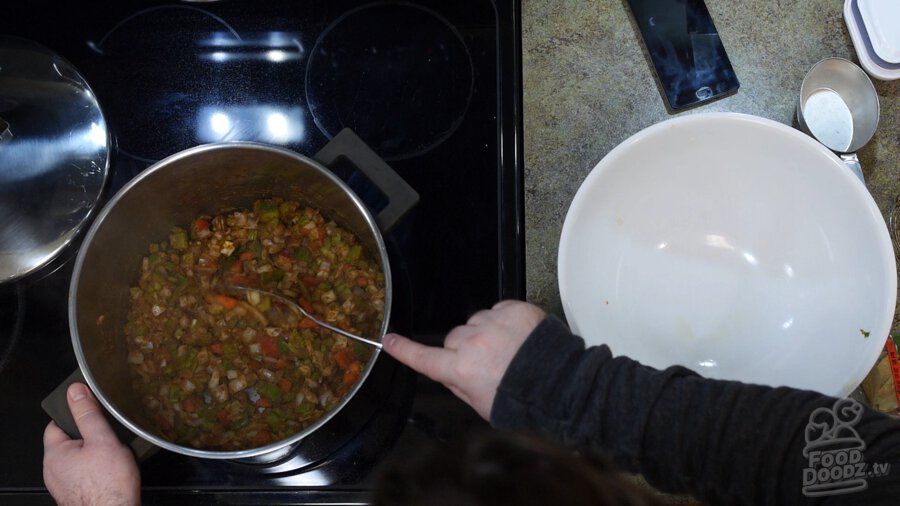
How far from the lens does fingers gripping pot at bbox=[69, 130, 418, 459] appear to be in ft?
2.57

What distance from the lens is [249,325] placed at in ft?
2.83

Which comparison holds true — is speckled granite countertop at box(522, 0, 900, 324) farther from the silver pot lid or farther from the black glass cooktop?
the silver pot lid

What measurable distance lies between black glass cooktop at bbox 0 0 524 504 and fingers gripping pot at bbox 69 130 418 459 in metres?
0.06

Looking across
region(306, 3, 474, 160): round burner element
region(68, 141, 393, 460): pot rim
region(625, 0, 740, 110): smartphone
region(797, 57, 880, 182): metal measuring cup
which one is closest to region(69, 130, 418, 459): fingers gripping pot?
region(68, 141, 393, 460): pot rim

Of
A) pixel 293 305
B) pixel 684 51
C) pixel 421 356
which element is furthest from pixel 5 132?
pixel 684 51

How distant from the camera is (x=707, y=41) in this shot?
0.94 meters

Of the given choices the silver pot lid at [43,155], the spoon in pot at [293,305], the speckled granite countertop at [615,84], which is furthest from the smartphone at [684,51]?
the silver pot lid at [43,155]

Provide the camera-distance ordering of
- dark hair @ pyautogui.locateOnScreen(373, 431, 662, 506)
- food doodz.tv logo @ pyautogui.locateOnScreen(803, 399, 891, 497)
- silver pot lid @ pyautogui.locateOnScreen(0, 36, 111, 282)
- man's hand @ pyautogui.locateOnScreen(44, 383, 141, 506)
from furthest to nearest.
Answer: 1. silver pot lid @ pyautogui.locateOnScreen(0, 36, 111, 282)
2. man's hand @ pyautogui.locateOnScreen(44, 383, 141, 506)
3. food doodz.tv logo @ pyautogui.locateOnScreen(803, 399, 891, 497)
4. dark hair @ pyautogui.locateOnScreen(373, 431, 662, 506)

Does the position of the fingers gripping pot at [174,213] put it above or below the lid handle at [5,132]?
below

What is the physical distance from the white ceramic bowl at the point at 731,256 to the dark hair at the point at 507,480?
0.33 m

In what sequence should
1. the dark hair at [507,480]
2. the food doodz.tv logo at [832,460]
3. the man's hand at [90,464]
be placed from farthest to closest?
the man's hand at [90,464] < the food doodz.tv logo at [832,460] < the dark hair at [507,480]

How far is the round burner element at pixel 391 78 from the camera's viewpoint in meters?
0.93

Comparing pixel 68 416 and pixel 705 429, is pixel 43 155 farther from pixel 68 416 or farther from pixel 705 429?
pixel 705 429

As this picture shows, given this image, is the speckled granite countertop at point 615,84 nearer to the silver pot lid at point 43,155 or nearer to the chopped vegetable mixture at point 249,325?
the chopped vegetable mixture at point 249,325
